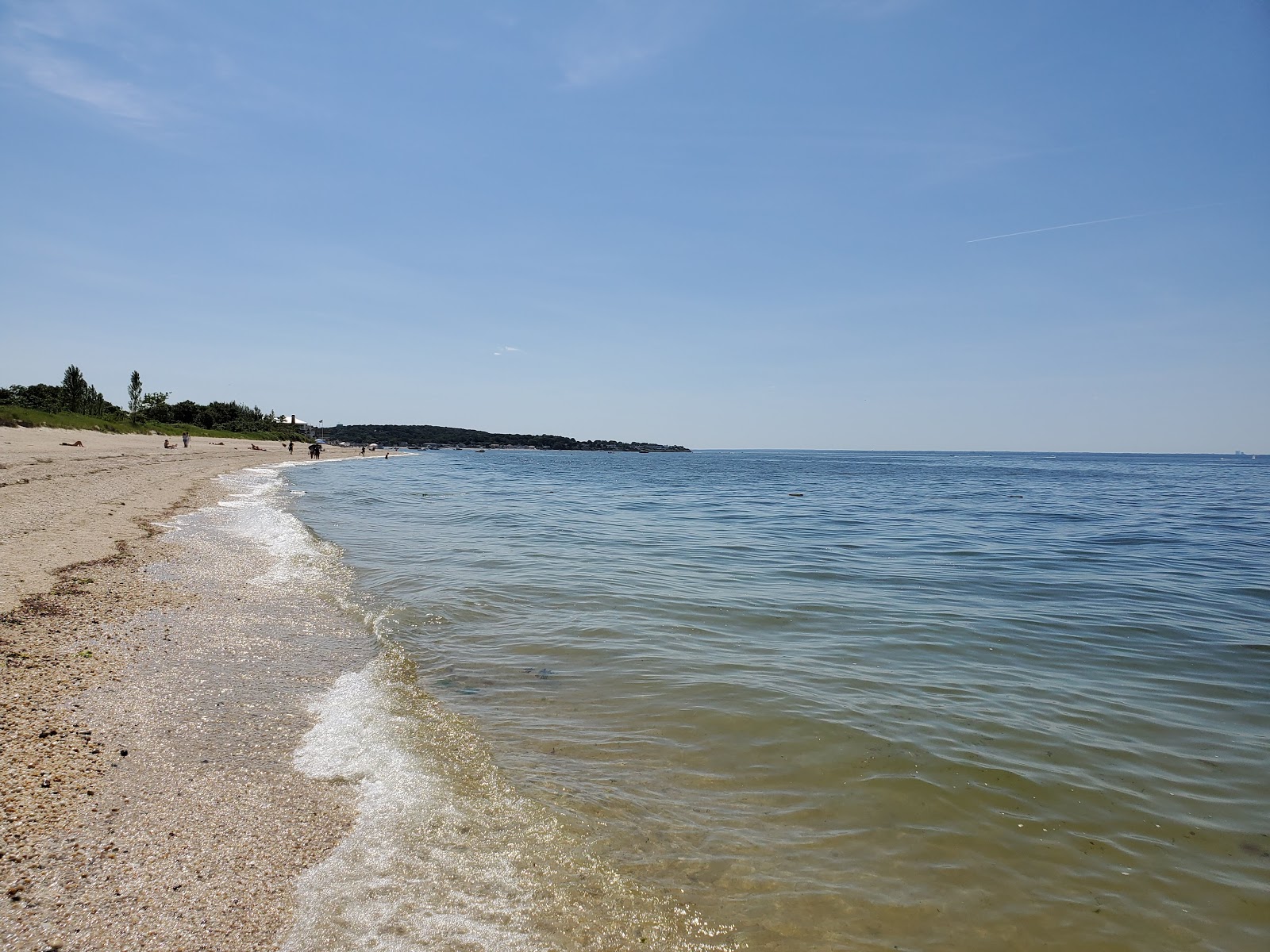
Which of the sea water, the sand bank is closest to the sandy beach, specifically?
the sand bank

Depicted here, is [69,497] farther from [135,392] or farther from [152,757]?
[135,392]

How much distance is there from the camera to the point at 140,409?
85062 millimetres

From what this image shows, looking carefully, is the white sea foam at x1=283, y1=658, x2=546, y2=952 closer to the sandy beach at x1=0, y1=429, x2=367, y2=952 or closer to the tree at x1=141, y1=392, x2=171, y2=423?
the sandy beach at x1=0, y1=429, x2=367, y2=952

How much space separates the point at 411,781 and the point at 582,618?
4970 mm

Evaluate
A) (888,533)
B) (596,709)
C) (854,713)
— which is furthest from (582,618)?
(888,533)

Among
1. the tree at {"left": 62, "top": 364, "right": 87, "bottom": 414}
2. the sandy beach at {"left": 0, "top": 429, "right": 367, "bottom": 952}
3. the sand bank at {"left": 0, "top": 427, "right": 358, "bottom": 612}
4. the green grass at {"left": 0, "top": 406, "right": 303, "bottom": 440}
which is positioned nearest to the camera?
the sandy beach at {"left": 0, "top": 429, "right": 367, "bottom": 952}

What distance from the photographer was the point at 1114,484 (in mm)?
53594

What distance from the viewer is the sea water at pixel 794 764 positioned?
3402mm

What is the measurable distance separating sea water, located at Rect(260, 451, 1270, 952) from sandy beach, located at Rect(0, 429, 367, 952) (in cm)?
35

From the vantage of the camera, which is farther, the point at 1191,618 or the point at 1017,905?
the point at 1191,618

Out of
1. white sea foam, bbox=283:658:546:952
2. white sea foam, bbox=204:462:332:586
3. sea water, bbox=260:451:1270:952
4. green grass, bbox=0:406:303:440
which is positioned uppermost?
green grass, bbox=0:406:303:440

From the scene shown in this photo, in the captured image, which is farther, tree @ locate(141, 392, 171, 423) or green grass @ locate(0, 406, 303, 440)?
tree @ locate(141, 392, 171, 423)

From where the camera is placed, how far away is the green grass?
4441 cm

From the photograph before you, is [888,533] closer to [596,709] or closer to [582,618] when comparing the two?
[582,618]
